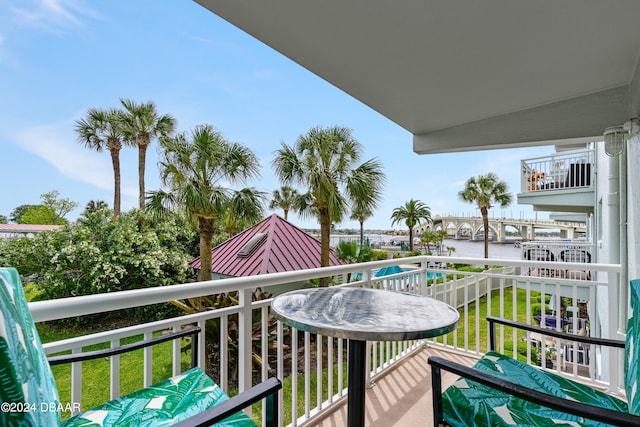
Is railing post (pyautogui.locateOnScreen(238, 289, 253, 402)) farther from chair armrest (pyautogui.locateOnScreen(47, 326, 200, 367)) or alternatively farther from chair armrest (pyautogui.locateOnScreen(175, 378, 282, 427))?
chair armrest (pyautogui.locateOnScreen(175, 378, 282, 427))

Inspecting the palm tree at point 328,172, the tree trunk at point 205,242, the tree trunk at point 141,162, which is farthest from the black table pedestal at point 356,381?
the tree trunk at point 141,162

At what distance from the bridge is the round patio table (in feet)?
59.4

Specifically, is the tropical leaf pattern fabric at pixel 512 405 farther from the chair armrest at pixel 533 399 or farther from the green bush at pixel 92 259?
the green bush at pixel 92 259

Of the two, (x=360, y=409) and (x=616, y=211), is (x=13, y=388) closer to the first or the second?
(x=360, y=409)

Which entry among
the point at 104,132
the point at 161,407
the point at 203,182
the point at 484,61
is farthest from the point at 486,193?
the point at 161,407

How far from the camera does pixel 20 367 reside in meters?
0.76

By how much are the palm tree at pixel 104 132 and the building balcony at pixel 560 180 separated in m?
15.9

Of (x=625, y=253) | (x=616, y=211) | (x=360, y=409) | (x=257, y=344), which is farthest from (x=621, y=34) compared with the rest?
(x=257, y=344)

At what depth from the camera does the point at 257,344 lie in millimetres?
5254

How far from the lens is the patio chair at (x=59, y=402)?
0.72m

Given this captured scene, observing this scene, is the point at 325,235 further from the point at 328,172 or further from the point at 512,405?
the point at 512,405

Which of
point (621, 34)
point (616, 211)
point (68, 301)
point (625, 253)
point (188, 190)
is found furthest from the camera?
point (188, 190)

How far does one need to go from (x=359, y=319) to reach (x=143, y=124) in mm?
16352

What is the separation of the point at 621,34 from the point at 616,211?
2.98 meters
